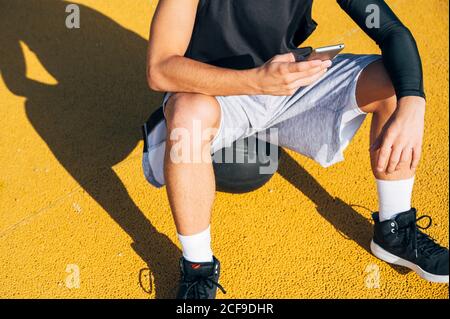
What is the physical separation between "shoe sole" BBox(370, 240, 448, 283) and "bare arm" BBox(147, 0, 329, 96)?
2.61 ft

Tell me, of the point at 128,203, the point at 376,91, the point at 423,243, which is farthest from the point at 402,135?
the point at 128,203

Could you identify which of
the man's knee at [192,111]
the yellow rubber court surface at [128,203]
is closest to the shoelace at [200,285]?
the yellow rubber court surface at [128,203]

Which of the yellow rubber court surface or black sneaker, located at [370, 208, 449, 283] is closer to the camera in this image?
black sneaker, located at [370, 208, 449, 283]

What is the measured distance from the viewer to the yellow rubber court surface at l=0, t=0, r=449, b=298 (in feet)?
7.07

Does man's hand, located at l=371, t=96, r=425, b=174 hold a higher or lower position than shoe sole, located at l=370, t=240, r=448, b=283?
higher

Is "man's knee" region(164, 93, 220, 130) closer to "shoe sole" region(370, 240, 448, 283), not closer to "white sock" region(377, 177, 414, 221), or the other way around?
"white sock" region(377, 177, 414, 221)

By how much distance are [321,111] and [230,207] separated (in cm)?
64

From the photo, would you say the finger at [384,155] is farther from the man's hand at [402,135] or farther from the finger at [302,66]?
the finger at [302,66]

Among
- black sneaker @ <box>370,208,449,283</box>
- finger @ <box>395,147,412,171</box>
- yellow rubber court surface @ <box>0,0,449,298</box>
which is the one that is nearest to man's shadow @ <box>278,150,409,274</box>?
yellow rubber court surface @ <box>0,0,449,298</box>

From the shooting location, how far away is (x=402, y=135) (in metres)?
1.76

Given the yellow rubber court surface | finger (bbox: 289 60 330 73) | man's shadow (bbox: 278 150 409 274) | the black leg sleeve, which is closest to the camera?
finger (bbox: 289 60 330 73)

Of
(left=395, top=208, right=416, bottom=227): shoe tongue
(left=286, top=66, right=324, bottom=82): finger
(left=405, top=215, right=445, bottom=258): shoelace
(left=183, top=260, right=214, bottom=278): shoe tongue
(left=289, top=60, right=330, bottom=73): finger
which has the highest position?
(left=289, top=60, right=330, bottom=73): finger

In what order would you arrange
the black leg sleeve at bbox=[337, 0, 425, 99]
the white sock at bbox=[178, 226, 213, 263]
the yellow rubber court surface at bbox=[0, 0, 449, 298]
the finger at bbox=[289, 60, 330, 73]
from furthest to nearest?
the yellow rubber court surface at bbox=[0, 0, 449, 298] < the white sock at bbox=[178, 226, 213, 263] < the black leg sleeve at bbox=[337, 0, 425, 99] < the finger at bbox=[289, 60, 330, 73]

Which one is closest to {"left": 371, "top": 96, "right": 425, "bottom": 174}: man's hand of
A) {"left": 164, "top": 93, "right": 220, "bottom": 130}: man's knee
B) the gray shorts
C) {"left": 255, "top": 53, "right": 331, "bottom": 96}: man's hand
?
the gray shorts
